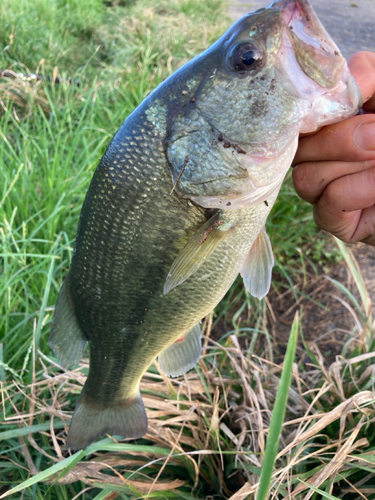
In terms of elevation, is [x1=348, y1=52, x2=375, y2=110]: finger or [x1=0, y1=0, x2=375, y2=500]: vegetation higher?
[x1=348, y1=52, x2=375, y2=110]: finger

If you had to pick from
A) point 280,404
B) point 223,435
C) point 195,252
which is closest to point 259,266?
point 195,252

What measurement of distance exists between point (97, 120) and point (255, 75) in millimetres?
2818

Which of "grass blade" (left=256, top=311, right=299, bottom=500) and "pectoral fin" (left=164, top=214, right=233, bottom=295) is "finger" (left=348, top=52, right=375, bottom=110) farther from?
"grass blade" (left=256, top=311, right=299, bottom=500)

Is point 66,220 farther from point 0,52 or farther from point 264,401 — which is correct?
point 0,52

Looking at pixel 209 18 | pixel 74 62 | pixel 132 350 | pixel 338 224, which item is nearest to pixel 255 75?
pixel 338 224

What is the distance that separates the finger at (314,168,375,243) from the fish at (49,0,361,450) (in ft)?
0.91

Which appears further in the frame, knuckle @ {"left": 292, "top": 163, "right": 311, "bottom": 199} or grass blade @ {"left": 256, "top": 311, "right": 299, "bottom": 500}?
knuckle @ {"left": 292, "top": 163, "right": 311, "bottom": 199}

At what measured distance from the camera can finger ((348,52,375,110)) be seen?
1151mm

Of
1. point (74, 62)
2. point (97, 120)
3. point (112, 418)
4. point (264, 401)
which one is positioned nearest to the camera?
point (112, 418)

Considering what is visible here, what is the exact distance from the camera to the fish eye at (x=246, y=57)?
104cm

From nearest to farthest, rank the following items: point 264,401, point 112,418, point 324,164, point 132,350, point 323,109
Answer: point 323,109 < point 324,164 < point 132,350 < point 112,418 < point 264,401

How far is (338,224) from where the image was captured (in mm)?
1477

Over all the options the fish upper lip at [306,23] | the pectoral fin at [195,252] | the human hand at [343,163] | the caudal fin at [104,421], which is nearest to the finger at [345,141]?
the human hand at [343,163]

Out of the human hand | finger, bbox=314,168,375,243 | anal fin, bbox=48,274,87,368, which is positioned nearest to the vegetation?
anal fin, bbox=48,274,87,368
